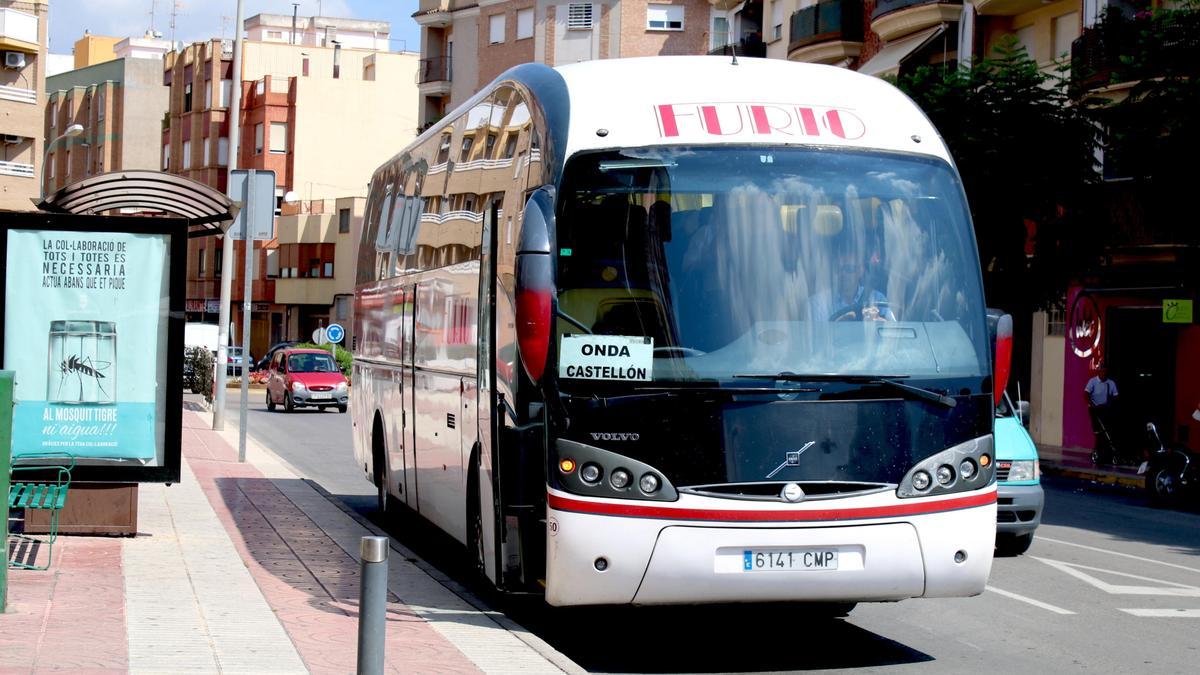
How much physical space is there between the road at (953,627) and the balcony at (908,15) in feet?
90.3

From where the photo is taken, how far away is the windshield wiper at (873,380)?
8750 millimetres

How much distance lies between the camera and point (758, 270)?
8930 mm

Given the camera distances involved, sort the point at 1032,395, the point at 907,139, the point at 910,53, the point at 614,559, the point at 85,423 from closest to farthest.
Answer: the point at 614,559
the point at 907,139
the point at 85,423
the point at 1032,395
the point at 910,53

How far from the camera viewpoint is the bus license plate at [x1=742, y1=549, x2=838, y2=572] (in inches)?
339

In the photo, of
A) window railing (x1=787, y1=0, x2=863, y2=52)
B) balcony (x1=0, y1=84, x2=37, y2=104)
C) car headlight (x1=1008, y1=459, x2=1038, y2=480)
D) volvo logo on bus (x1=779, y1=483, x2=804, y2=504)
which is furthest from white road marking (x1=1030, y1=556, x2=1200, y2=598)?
balcony (x1=0, y1=84, x2=37, y2=104)

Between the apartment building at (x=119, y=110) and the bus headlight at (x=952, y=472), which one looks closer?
the bus headlight at (x=952, y=472)

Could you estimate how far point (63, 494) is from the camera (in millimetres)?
11219

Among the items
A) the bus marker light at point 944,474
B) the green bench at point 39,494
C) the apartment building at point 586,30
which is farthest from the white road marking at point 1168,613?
the apartment building at point 586,30

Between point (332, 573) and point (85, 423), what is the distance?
2304 mm

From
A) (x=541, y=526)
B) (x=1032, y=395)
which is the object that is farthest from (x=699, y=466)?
(x=1032, y=395)

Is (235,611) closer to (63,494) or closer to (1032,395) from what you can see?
(63,494)

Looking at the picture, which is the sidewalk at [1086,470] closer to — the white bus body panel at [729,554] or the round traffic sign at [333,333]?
the white bus body panel at [729,554]

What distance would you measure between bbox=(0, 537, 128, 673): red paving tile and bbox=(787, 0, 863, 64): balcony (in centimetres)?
3793

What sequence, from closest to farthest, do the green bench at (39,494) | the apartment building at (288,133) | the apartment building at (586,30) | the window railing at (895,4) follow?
1. the green bench at (39,494)
2. the window railing at (895,4)
3. the apartment building at (586,30)
4. the apartment building at (288,133)
